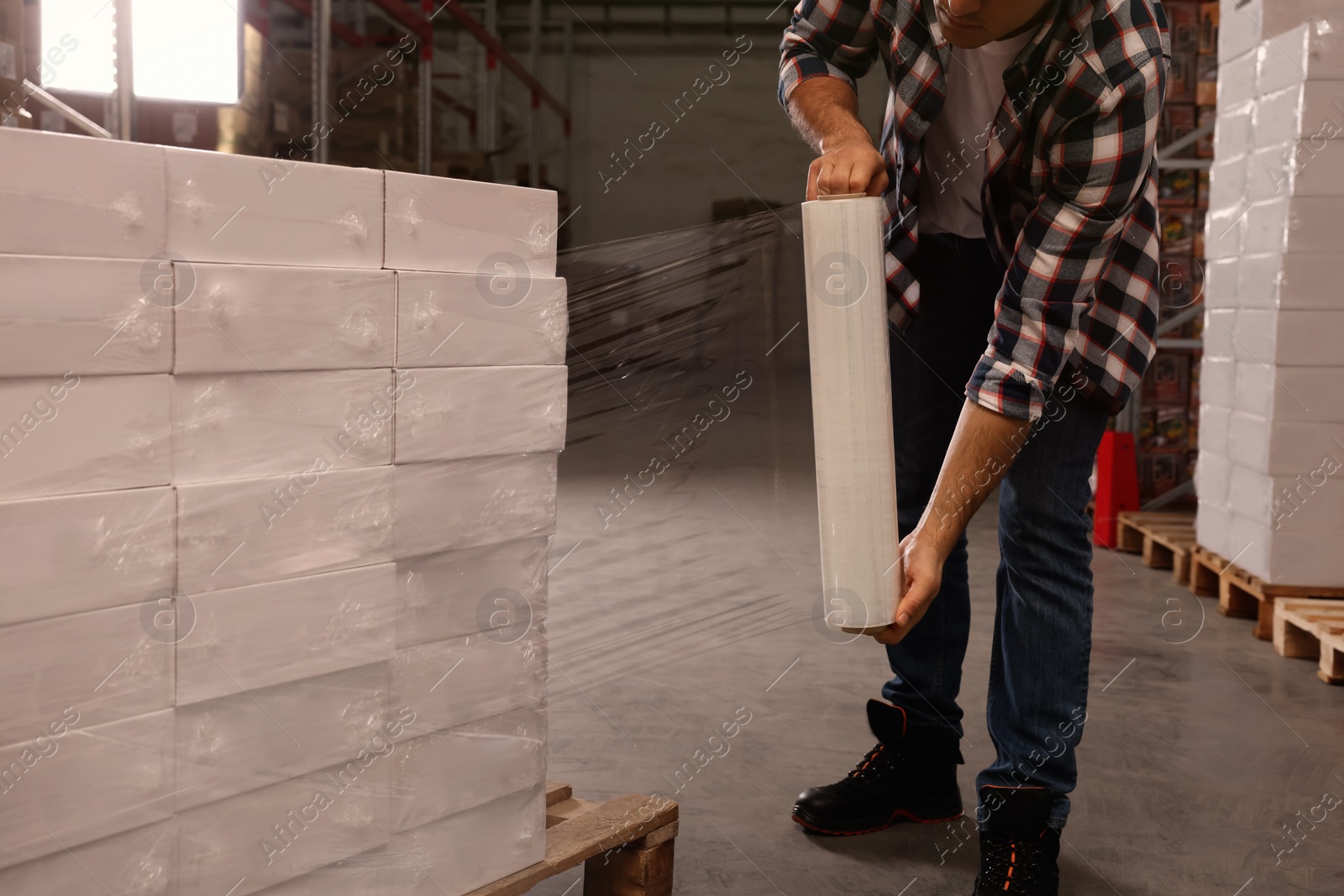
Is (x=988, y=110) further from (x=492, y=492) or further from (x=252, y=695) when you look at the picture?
(x=252, y=695)

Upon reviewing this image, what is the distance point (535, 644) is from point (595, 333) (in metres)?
0.64

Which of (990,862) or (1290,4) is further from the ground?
(1290,4)

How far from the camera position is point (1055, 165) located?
1.56m

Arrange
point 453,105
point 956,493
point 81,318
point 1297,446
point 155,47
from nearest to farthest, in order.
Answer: point 81,318 → point 956,493 → point 1297,446 → point 155,47 → point 453,105

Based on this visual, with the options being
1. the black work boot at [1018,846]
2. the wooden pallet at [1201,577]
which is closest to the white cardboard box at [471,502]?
the black work boot at [1018,846]

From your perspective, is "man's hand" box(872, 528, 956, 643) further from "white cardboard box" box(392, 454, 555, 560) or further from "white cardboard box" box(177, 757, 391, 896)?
"white cardboard box" box(177, 757, 391, 896)

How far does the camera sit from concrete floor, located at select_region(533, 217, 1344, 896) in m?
1.94

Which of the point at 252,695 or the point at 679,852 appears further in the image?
the point at 679,852

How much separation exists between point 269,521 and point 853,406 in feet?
2.17

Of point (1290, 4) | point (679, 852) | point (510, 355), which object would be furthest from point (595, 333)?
point (1290, 4)

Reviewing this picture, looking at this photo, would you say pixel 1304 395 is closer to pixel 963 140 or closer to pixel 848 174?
pixel 963 140

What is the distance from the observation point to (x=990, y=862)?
1.79 m

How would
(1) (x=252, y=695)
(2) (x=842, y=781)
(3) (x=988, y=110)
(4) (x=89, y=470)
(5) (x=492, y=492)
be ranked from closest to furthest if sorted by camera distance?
(4) (x=89, y=470) → (1) (x=252, y=695) → (5) (x=492, y=492) → (3) (x=988, y=110) → (2) (x=842, y=781)

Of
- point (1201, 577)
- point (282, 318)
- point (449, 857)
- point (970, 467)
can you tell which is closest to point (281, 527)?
point (282, 318)
